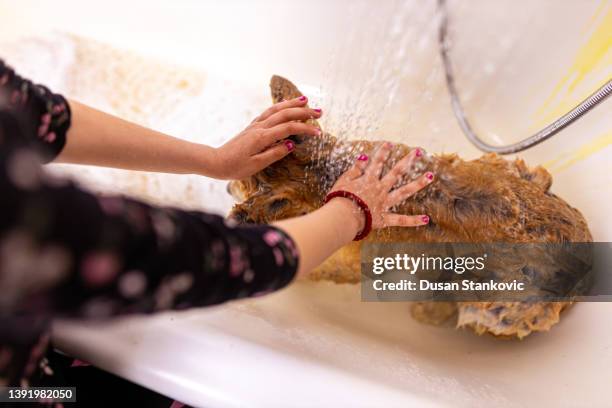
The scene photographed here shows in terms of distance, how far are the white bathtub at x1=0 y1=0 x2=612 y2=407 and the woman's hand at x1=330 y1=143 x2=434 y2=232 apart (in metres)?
0.25

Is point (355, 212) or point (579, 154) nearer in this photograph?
point (355, 212)

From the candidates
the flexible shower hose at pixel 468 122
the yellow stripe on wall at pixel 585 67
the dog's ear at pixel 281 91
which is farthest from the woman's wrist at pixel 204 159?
the yellow stripe on wall at pixel 585 67

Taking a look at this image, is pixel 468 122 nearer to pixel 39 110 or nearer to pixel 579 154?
pixel 579 154

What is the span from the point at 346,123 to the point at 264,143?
0.33m

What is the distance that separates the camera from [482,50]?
1.58m

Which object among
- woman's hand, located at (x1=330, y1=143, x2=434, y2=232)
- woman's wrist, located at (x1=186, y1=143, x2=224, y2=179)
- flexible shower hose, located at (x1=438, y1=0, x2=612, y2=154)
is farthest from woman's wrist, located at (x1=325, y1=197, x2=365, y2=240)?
flexible shower hose, located at (x1=438, y1=0, x2=612, y2=154)

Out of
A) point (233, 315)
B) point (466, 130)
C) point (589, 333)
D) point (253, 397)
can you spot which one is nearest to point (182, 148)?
point (233, 315)

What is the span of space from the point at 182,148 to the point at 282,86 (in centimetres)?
26

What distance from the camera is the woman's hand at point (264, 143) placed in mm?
891

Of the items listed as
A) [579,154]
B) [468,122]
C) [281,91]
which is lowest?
[281,91]

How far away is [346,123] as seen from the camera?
1.16m

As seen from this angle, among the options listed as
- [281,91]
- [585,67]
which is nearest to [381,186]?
[281,91]

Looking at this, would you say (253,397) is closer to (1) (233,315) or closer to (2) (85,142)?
(1) (233,315)

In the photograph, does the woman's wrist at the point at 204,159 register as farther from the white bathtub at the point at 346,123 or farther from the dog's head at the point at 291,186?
the white bathtub at the point at 346,123
